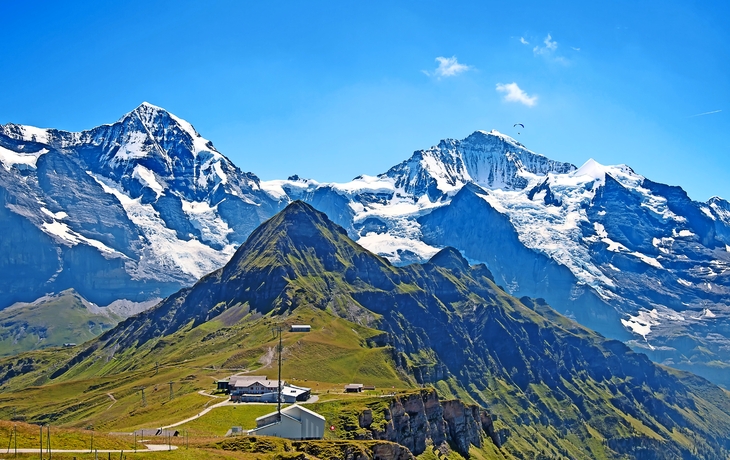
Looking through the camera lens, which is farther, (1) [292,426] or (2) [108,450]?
(1) [292,426]

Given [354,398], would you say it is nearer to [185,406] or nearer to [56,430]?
[185,406]

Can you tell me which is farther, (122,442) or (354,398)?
(354,398)

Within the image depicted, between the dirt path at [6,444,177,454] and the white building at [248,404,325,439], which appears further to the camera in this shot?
the white building at [248,404,325,439]

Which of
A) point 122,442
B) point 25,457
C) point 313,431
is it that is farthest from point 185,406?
point 25,457

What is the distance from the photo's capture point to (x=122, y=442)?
10200 cm

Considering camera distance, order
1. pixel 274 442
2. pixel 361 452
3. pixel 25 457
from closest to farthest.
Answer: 1. pixel 25 457
2. pixel 274 442
3. pixel 361 452

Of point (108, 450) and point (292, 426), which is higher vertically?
point (108, 450)

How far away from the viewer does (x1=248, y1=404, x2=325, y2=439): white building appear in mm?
136125

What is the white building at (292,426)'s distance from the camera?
447ft

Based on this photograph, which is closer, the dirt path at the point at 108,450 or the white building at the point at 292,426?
the dirt path at the point at 108,450

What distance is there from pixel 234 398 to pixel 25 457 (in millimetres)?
116580

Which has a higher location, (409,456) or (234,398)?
(234,398)

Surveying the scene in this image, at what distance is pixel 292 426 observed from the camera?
13738 centimetres

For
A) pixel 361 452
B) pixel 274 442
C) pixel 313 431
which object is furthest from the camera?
pixel 313 431
